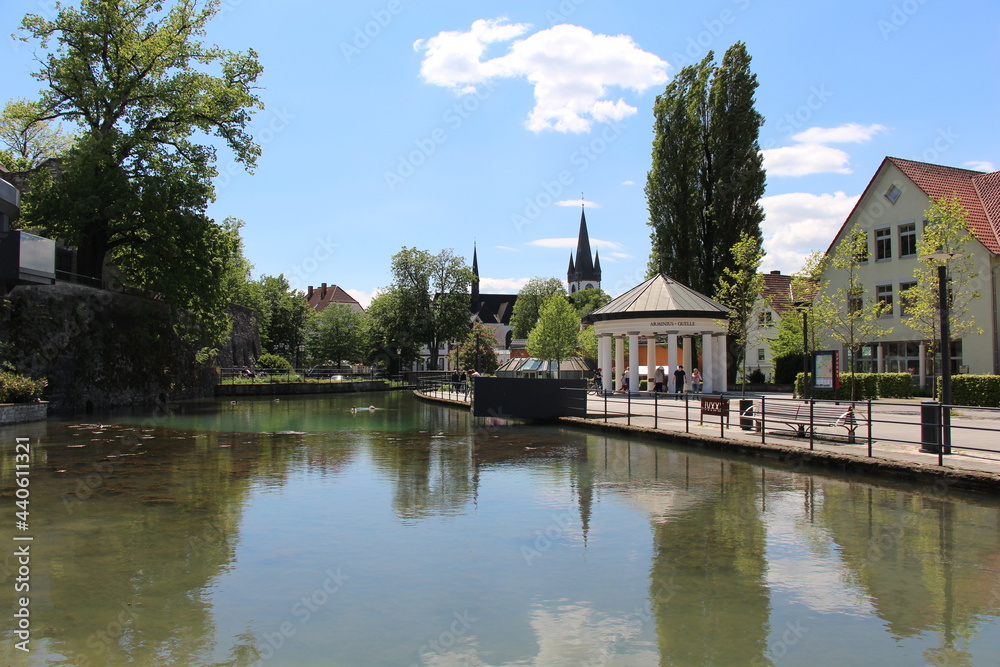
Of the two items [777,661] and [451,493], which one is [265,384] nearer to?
[451,493]

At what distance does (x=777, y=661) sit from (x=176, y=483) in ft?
33.0

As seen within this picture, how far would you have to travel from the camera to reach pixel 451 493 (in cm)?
1144

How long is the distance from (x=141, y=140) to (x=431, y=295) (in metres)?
44.8

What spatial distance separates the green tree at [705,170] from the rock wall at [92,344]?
1127 inches

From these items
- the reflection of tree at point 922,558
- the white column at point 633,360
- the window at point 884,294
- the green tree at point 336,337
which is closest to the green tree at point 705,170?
the window at point 884,294

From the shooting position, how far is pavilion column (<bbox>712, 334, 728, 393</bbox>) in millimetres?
34938

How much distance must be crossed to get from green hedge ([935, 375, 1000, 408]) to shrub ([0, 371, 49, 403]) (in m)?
30.5

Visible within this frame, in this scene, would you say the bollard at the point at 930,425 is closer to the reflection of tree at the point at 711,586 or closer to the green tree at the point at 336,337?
the reflection of tree at the point at 711,586

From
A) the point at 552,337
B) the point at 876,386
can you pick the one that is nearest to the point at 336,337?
the point at 552,337

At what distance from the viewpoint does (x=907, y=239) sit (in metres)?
37.1

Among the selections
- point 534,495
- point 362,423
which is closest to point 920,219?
point 362,423

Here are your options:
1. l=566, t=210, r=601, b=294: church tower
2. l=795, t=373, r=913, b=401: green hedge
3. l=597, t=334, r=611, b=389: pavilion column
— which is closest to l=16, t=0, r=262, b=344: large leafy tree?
l=597, t=334, r=611, b=389: pavilion column

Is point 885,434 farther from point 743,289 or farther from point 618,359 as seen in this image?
point 743,289

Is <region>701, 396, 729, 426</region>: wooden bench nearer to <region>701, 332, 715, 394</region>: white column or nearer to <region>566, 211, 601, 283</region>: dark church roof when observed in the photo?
<region>701, 332, 715, 394</region>: white column
